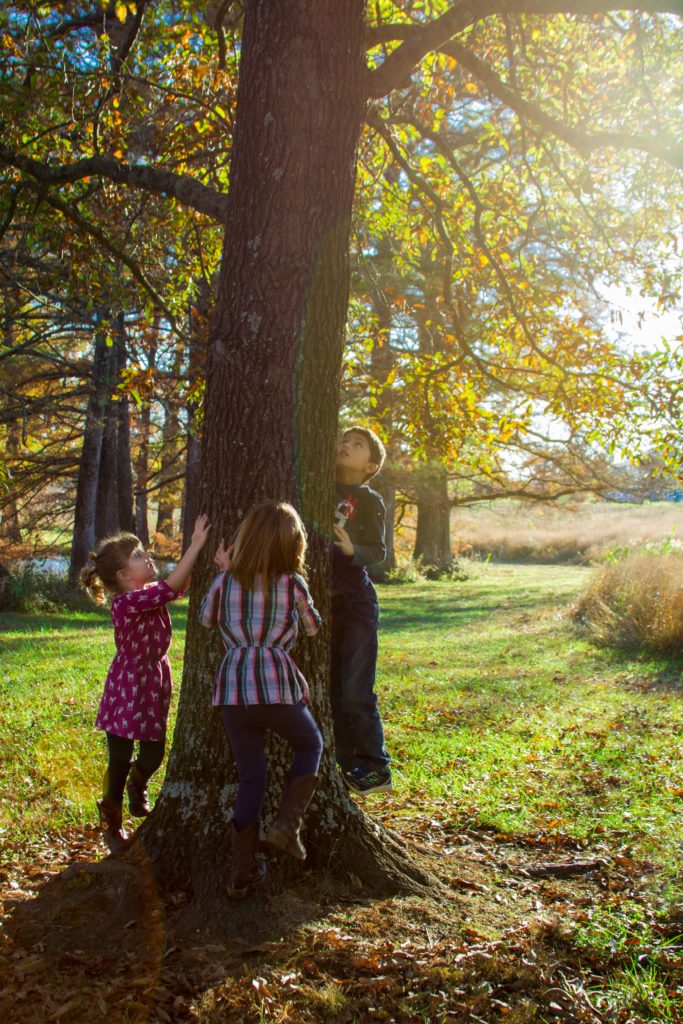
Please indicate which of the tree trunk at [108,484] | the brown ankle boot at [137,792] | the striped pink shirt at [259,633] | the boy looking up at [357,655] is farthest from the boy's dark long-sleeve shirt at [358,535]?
the tree trunk at [108,484]

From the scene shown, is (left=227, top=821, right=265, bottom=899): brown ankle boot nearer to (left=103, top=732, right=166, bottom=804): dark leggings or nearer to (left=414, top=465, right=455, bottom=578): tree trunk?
(left=103, top=732, right=166, bottom=804): dark leggings

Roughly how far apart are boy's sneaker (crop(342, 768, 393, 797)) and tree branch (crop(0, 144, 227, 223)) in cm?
309

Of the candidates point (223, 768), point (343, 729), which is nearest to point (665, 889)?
point (343, 729)

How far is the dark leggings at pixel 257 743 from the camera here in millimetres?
3459

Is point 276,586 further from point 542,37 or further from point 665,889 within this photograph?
point 542,37

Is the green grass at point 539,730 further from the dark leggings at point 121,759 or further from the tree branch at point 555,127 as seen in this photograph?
the tree branch at point 555,127

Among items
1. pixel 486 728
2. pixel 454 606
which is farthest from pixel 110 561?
pixel 454 606

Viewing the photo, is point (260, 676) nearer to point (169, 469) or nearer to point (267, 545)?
point (267, 545)

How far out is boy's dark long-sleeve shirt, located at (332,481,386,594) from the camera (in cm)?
462

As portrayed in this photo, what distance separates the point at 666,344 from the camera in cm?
666

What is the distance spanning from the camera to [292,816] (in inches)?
134

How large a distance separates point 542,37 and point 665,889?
6.90 metres

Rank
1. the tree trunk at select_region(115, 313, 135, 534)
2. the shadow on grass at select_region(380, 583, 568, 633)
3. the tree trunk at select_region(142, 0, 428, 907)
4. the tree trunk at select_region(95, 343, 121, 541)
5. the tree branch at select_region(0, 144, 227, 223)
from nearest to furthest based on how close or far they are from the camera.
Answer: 1. the tree trunk at select_region(142, 0, 428, 907)
2. the tree branch at select_region(0, 144, 227, 223)
3. the shadow on grass at select_region(380, 583, 568, 633)
4. the tree trunk at select_region(95, 343, 121, 541)
5. the tree trunk at select_region(115, 313, 135, 534)

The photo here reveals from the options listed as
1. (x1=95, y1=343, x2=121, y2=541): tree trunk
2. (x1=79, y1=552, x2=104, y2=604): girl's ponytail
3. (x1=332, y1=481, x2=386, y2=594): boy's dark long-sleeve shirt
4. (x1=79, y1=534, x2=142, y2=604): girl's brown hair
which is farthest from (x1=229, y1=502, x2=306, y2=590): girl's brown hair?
(x1=95, y1=343, x2=121, y2=541): tree trunk
